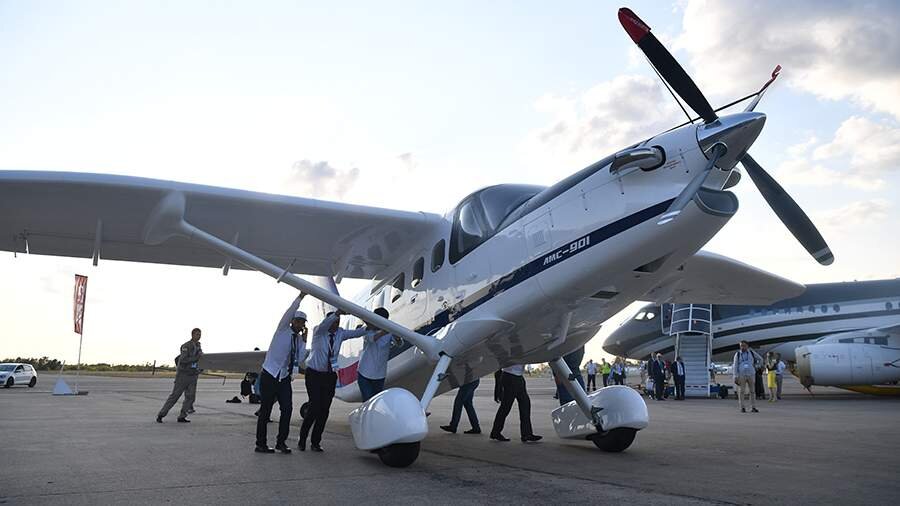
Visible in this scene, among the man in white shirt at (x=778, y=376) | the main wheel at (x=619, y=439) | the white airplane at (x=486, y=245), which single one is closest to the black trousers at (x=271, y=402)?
the white airplane at (x=486, y=245)

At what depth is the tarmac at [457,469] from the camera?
4.74 m

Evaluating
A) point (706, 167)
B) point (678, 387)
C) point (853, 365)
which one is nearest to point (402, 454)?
point (706, 167)

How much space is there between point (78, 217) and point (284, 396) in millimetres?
3382

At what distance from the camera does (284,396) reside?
24.8 feet

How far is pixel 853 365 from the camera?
20.4m

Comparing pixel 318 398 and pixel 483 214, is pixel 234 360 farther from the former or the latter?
pixel 483 214

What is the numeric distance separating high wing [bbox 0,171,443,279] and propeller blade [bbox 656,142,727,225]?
11.4 ft

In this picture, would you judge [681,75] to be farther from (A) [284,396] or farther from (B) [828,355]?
(B) [828,355]

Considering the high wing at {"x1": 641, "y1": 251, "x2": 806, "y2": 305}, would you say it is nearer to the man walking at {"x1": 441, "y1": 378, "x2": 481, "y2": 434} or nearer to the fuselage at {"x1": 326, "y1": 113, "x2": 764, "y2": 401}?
the fuselage at {"x1": 326, "y1": 113, "x2": 764, "y2": 401}

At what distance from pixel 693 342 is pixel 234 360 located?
18.0 m

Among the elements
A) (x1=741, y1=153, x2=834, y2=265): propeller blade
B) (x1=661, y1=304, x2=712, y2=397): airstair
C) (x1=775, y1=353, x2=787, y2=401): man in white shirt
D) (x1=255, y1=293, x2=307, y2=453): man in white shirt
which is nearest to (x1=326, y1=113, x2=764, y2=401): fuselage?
(x1=255, y1=293, x2=307, y2=453): man in white shirt

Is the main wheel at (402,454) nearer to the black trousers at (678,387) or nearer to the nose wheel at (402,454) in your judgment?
the nose wheel at (402,454)

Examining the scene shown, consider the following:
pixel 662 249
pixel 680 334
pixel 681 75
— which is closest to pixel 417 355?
pixel 662 249

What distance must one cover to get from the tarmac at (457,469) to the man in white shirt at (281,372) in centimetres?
25
